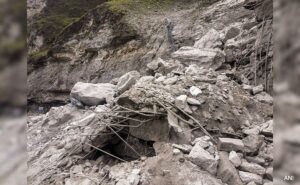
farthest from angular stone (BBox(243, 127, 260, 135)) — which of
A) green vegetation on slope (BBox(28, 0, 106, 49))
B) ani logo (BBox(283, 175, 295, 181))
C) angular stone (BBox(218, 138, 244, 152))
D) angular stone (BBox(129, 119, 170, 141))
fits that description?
green vegetation on slope (BBox(28, 0, 106, 49))

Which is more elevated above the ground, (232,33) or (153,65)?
(232,33)

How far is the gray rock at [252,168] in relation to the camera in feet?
6.13

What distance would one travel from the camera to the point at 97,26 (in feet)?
11.7

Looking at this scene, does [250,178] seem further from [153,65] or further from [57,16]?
[57,16]

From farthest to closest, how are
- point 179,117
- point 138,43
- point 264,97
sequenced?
point 138,43
point 264,97
point 179,117

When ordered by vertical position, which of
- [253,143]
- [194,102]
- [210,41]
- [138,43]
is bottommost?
[253,143]

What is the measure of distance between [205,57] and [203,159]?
0.90 m

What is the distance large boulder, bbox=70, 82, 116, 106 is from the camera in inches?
98.7

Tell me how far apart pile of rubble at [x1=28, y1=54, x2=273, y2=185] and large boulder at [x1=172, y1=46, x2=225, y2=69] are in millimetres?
76

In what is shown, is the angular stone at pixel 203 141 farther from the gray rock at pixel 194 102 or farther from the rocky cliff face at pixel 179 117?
the gray rock at pixel 194 102

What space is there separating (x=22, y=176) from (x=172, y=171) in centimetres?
119

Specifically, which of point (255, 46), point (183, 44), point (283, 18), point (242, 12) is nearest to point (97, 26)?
point (183, 44)

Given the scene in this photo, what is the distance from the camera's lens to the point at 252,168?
6.24 ft

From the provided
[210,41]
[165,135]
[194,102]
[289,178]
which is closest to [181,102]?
[194,102]
